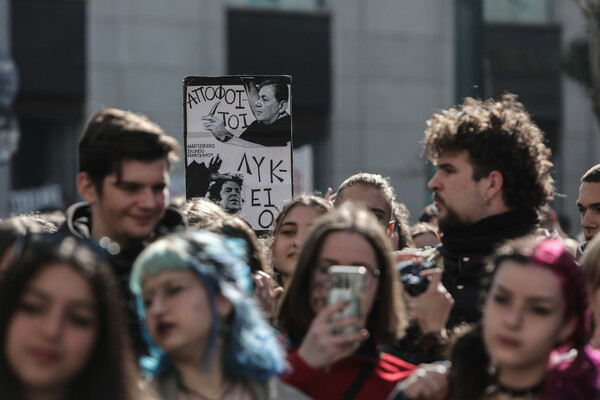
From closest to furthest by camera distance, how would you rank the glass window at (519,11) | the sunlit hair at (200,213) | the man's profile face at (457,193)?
the man's profile face at (457,193) < the sunlit hair at (200,213) < the glass window at (519,11)

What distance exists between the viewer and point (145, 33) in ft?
71.8

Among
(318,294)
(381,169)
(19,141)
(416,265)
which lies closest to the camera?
(318,294)

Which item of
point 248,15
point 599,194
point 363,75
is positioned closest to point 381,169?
point 363,75

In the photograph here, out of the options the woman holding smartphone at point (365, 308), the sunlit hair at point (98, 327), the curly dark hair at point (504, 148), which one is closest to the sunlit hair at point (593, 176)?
the curly dark hair at point (504, 148)

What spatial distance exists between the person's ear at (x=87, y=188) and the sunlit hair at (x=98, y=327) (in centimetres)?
100

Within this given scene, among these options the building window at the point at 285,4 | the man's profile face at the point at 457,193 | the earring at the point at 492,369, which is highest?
the building window at the point at 285,4

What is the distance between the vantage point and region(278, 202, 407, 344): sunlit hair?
3.83 m

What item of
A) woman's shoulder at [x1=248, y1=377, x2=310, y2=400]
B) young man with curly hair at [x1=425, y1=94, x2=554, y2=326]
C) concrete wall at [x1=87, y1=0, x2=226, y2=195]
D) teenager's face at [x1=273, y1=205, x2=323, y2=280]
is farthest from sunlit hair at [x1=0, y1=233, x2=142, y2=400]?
concrete wall at [x1=87, y1=0, x2=226, y2=195]

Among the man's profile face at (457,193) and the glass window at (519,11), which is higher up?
the glass window at (519,11)

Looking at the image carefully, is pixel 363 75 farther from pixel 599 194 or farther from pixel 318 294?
pixel 318 294

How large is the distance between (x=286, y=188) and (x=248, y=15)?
55.4 ft

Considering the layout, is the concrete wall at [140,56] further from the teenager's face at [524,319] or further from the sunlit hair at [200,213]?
the teenager's face at [524,319]

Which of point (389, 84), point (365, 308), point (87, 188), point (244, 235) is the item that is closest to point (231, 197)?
point (244, 235)

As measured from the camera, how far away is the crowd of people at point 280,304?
10.1 feet
